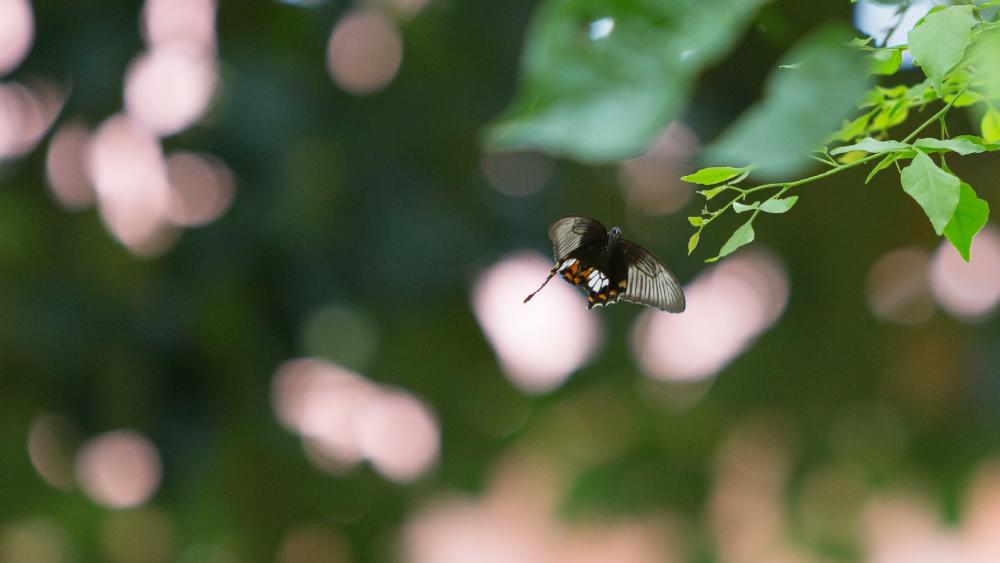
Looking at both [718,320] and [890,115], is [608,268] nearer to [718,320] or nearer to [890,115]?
[890,115]

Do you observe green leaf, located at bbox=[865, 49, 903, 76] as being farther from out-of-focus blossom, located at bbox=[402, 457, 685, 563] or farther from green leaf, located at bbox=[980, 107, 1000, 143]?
out-of-focus blossom, located at bbox=[402, 457, 685, 563]

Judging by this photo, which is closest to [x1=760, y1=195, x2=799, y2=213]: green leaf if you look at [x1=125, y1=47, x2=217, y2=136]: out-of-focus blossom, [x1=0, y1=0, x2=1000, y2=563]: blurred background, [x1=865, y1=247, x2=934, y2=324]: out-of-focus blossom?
[x1=0, y1=0, x2=1000, y2=563]: blurred background

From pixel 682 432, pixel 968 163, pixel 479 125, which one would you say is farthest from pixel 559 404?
pixel 968 163

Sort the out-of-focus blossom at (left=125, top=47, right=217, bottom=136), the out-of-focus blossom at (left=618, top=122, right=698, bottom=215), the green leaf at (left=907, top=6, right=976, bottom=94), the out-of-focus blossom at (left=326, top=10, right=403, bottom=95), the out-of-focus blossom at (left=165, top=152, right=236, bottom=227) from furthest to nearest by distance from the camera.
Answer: the out-of-focus blossom at (left=618, top=122, right=698, bottom=215) → the out-of-focus blossom at (left=326, top=10, right=403, bottom=95) → the out-of-focus blossom at (left=165, top=152, right=236, bottom=227) → the out-of-focus blossom at (left=125, top=47, right=217, bottom=136) → the green leaf at (left=907, top=6, right=976, bottom=94)

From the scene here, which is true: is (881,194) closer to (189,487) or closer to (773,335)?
(773,335)

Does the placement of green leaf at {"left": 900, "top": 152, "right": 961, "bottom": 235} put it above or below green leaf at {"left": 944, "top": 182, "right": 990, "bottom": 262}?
above

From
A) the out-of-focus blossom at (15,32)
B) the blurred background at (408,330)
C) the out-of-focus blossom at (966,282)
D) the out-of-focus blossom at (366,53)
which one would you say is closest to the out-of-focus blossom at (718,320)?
the blurred background at (408,330)

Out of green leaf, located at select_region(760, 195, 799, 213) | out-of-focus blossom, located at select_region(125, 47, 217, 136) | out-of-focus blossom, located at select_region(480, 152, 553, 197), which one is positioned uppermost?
green leaf, located at select_region(760, 195, 799, 213)
